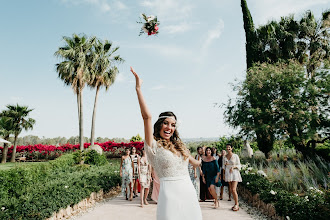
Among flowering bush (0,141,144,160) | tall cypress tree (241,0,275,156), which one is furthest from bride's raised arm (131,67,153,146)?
flowering bush (0,141,144,160)

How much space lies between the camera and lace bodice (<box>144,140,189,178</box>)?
1.98 metres

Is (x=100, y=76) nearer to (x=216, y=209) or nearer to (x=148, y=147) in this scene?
(x=216, y=209)

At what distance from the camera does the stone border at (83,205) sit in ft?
18.4

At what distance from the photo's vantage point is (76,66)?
19.0 metres

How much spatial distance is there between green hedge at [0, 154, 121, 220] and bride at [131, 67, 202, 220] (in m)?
4.10

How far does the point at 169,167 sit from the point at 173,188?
170mm

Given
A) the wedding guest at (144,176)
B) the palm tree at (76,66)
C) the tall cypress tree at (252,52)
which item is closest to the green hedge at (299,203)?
the wedding guest at (144,176)

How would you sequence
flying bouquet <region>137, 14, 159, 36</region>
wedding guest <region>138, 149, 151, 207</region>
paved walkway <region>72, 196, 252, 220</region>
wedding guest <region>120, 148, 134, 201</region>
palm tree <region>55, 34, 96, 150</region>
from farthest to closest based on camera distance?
palm tree <region>55, 34, 96, 150</region> → wedding guest <region>120, 148, 134, 201</region> → wedding guest <region>138, 149, 151, 207</region> → paved walkway <region>72, 196, 252, 220</region> → flying bouquet <region>137, 14, 159, 36</region>

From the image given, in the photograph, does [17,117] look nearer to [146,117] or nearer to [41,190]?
[41,190]

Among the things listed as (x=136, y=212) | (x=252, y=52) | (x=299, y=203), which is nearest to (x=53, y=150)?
(x=136, y=212)

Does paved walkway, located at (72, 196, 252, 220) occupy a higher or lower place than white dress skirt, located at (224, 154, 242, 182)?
lower

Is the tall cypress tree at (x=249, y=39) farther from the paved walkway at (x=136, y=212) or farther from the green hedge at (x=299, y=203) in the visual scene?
the paved walkway at (x=136, y=212)

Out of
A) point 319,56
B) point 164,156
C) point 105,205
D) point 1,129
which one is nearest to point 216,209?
point 105,205

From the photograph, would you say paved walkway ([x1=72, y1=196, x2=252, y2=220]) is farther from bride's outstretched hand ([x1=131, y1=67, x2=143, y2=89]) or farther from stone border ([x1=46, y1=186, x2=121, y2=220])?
bride's outstretched hand ([x1=131, y1=67, x2=143, y2=89])
